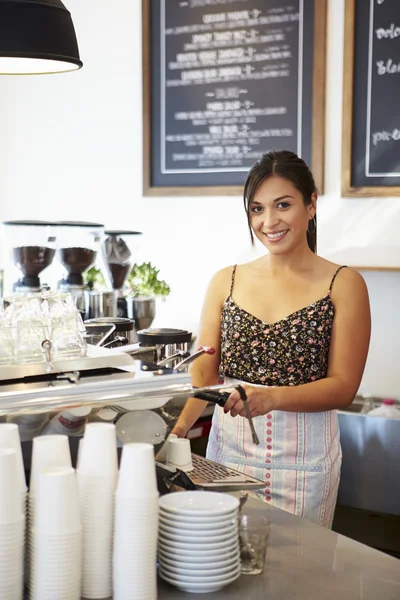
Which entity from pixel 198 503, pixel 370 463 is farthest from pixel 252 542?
pixel 370 463

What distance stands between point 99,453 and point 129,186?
2701 millimetres

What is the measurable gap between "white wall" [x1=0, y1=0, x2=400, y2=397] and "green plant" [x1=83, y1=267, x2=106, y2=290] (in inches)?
12.5

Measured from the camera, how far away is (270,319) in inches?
93.2

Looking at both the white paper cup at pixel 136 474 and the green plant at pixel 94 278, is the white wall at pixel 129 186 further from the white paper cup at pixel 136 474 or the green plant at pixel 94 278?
the white paper cup at pixel 136 474

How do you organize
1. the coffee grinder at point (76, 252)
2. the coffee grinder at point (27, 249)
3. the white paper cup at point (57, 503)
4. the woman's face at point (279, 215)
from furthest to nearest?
the coffee grinder at point (76, 252)
the coffee grinder at point (27, 249)
the woman's face at point (279, 215)
the white paper cup at point (57, 503)

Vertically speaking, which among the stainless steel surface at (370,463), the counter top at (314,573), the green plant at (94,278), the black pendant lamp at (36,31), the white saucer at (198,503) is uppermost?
the black pendant lamp at (36,31)

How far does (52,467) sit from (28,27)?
1179 millimetres

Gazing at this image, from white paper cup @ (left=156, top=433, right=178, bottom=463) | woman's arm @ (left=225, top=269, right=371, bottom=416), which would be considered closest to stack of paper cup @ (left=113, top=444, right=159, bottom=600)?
white paper cup @ (left=156, top=433, right=178, bottom=463)

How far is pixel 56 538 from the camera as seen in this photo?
130 cm

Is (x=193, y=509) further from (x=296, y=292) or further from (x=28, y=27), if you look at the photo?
(x=28, y=27)

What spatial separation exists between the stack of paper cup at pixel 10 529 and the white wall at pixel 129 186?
2.31 metres

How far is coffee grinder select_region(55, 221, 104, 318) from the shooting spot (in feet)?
11.0

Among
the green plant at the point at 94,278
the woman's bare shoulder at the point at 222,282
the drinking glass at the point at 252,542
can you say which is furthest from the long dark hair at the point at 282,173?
the green plant at the point at 94,278

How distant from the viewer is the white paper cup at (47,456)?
53.0 inches
